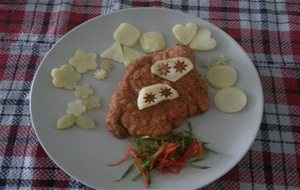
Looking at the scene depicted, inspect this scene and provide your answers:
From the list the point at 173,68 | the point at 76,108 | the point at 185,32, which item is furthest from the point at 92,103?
the point at 185,32

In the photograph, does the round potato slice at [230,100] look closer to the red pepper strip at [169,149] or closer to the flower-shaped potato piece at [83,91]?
the red pepper strip at [169,149]

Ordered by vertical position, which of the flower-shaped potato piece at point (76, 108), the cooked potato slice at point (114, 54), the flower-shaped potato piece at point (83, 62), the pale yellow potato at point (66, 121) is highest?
the cooked potato slice at point (114, 54)

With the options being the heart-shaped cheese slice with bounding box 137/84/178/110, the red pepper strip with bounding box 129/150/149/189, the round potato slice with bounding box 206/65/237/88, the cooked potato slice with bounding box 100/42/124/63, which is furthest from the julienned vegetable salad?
the cooked potato slice with bounding box 100/42/124/63

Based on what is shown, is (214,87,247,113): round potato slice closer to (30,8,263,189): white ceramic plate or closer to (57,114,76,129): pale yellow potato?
(30,8,263,189): white ceramic plate

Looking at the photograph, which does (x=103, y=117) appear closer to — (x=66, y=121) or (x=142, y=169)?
(x=66, y=121)

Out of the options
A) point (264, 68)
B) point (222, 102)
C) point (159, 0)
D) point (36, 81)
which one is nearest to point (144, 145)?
point (222, 102)

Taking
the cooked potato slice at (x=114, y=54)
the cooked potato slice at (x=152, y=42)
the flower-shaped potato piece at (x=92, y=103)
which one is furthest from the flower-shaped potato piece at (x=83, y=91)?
the cooked potato slice at (x=152, y=42)

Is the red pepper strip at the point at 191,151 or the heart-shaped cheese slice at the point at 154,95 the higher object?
the heart-shaped cheese slice at the point at 154,95

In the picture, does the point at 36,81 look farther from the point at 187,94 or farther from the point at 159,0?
the point at 159,0
